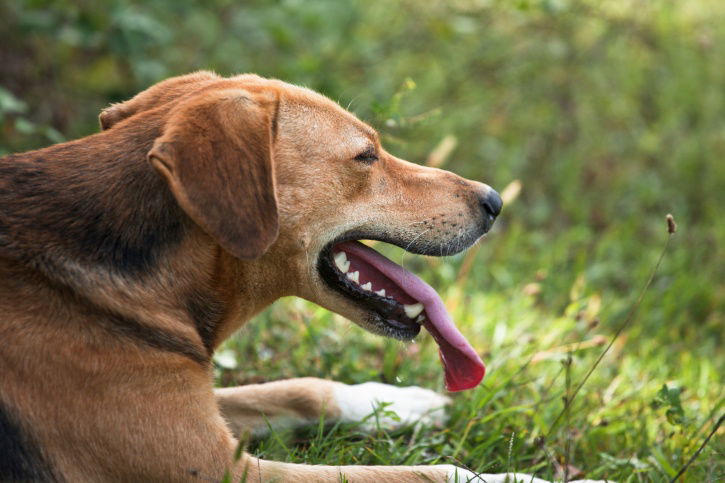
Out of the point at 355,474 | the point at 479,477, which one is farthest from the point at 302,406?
the point at 479,477

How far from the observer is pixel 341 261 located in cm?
343

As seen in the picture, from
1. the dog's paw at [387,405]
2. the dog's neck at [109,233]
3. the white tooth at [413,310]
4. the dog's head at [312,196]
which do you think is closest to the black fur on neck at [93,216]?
the dog's neck at [109,233]

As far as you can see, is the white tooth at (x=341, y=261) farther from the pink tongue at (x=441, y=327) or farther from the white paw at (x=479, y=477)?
the white paw at (x=479, y=477)

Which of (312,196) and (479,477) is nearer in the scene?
(479,477)

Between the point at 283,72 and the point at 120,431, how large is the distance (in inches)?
150

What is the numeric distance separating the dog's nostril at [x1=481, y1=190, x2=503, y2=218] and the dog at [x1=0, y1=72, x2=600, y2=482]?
0.98 ft

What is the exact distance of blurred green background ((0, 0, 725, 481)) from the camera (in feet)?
13.2

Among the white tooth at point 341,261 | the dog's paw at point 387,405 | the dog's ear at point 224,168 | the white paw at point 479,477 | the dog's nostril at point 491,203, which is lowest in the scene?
the dog's paw at point 387,405

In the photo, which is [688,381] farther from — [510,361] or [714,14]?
[714,14]

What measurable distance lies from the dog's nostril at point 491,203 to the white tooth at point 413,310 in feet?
1.66

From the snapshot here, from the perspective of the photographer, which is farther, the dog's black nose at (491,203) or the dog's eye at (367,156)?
the dog's black nose at (491,203)

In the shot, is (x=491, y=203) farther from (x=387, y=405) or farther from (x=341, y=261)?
(x=387, y=405)

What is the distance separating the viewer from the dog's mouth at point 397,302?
11.3 ft

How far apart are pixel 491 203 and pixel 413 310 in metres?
0.57
